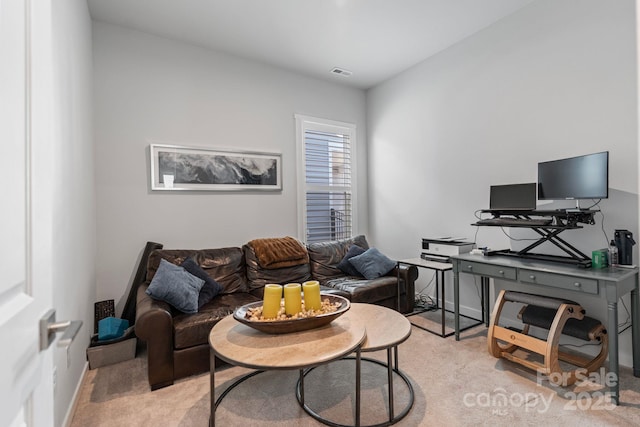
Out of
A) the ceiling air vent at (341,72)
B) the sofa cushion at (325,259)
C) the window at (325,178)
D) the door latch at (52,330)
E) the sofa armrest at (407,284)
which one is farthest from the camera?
the window at (325,178)

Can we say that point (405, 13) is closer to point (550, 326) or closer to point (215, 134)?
point (215, 134)

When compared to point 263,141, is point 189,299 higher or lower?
lower

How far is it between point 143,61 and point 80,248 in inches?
78.6

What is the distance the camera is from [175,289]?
2.41m

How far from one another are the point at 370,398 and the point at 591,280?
1.60 m

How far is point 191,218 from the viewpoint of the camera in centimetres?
340

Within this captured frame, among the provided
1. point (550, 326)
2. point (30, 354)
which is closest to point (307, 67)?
point (550, 326)

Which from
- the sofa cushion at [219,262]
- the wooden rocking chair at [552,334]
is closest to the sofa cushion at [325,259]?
the sofa cushion at [219,262]

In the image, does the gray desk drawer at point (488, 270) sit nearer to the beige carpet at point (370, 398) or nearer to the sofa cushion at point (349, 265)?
the beige carpet at point (370, 398)

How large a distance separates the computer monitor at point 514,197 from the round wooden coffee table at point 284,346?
5.95ft

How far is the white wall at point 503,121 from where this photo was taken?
2355mm

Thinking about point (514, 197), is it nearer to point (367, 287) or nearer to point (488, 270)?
point (488, 270)

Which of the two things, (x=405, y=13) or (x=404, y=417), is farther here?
(x=405, y=13)

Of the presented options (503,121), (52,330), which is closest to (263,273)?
(52,330)
